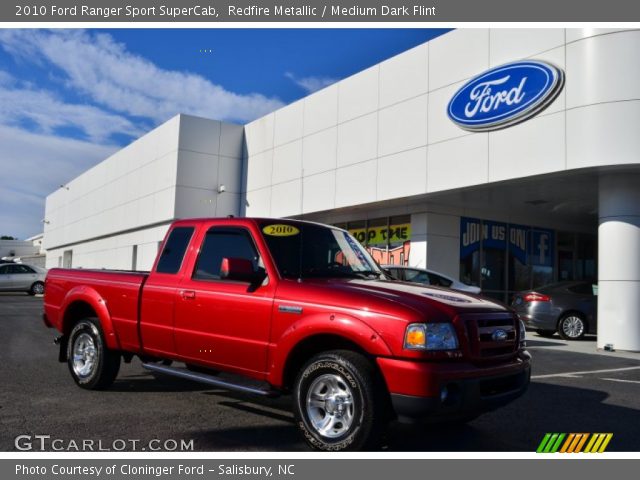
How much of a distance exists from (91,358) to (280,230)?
2913 mm

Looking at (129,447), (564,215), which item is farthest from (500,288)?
(129,447)

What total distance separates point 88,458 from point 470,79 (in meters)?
13.5

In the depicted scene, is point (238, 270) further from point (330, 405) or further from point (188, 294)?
point (330, 405)

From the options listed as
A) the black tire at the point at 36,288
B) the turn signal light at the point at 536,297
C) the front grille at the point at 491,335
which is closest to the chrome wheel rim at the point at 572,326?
the turn signal light at the point at 536,297

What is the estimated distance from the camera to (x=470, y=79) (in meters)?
14.9

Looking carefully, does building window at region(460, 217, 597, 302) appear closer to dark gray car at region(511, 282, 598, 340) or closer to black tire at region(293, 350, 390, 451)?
dark gray car at region(511, 282, 598, 340)

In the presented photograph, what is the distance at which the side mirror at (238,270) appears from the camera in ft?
15.6

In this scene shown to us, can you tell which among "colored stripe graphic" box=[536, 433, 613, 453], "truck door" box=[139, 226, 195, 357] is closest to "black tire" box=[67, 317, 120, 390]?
"truck door" box=[139, 226, 195, 357]

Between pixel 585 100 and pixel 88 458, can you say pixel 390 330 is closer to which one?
pixel 88 458

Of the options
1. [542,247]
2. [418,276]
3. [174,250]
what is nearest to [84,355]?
[174,250]

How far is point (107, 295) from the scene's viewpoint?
636 centimetres

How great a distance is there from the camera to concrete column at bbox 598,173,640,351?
12.3 metres

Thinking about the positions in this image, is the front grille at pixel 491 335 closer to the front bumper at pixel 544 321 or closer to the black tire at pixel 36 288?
the front bumper at pixel 544 321

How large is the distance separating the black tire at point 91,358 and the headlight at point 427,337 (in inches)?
150
